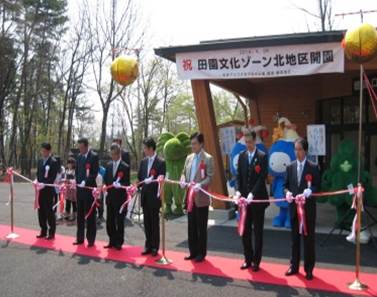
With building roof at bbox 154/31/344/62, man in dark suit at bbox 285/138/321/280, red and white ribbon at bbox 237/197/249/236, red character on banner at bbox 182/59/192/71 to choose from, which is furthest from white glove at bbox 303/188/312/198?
red character on banner at bbox 182/59/192/71

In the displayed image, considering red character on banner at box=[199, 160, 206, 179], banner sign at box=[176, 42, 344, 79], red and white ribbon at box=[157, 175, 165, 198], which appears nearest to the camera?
red character on banner at box=[199, 160, 206, 179]

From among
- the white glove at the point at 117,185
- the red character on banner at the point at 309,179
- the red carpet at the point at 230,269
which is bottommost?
the red carpet at the point at 230,269

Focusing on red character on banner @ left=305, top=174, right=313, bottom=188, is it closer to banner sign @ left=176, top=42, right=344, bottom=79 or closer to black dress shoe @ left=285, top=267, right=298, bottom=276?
black dress shoe @ left=285, top=267, right=298, bottom=276

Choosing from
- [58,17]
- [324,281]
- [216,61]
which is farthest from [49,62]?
[324,281]

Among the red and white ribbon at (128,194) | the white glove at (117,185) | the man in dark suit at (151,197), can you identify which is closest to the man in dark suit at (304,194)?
the man in dark suit at (151,197)

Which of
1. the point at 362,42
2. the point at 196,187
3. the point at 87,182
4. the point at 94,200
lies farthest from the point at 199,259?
the point at 362,42

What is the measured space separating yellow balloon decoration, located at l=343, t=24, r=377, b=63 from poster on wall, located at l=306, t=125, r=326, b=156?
3.30m

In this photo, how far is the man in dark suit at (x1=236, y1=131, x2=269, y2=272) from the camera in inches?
243

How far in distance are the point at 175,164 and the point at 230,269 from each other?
4.73 m

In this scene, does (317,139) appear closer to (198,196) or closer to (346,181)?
(346,181)

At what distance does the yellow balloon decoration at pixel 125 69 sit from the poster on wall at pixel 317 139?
3990mm

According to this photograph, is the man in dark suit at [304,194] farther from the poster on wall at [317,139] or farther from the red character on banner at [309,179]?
the poster on wall at [317,139]

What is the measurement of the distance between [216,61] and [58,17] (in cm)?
2648

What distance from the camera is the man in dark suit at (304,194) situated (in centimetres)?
581
